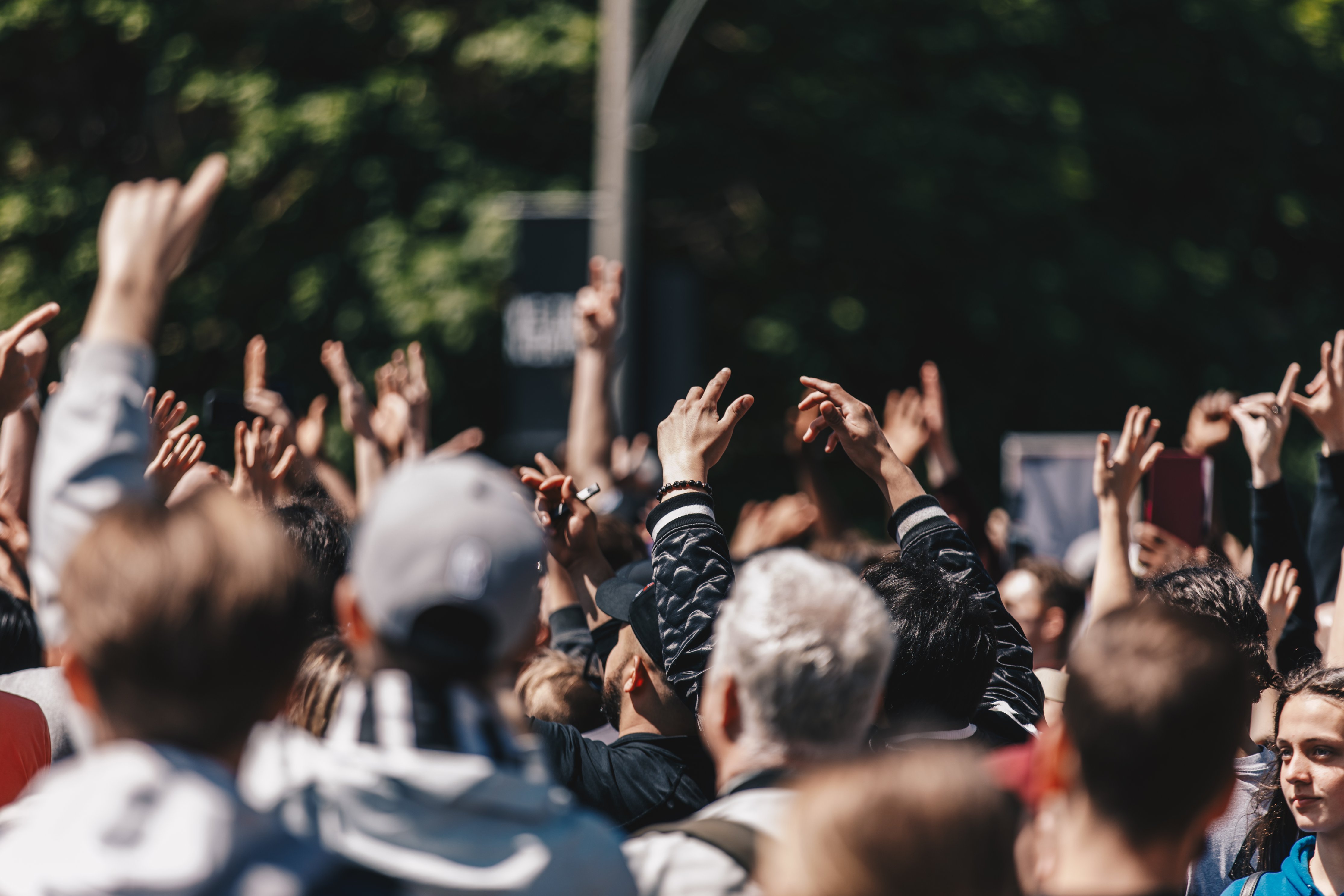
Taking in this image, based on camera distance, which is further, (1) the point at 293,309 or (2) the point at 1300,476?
(2) the point at 1300,476

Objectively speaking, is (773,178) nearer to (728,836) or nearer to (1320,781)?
(1320,781)

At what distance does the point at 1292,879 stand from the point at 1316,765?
23 cm

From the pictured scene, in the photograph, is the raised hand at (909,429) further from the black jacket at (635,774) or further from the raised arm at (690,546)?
the black jacket at (635,774)

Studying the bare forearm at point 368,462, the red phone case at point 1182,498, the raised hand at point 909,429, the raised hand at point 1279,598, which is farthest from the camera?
the raised hand at point 909,429

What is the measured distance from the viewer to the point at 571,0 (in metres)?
11.3

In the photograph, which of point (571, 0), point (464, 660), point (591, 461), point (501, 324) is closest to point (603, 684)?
point (464, 660)

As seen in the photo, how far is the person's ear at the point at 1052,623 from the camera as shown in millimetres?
5039

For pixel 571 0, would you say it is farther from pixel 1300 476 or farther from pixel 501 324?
pixel 1300 476

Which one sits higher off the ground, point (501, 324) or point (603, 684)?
point (603, 684)

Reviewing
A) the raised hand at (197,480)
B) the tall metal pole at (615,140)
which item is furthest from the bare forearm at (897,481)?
the tall metal pole at (615,140)

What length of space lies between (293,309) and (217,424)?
Result: 7367mm

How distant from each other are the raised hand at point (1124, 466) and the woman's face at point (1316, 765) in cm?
95

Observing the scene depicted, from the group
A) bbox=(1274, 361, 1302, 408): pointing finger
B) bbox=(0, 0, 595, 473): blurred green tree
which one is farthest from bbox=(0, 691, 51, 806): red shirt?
bbox=(0, 0, 595, 473): blurred green tree

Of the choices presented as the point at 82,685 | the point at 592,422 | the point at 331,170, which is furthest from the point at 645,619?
the point at 331,170
